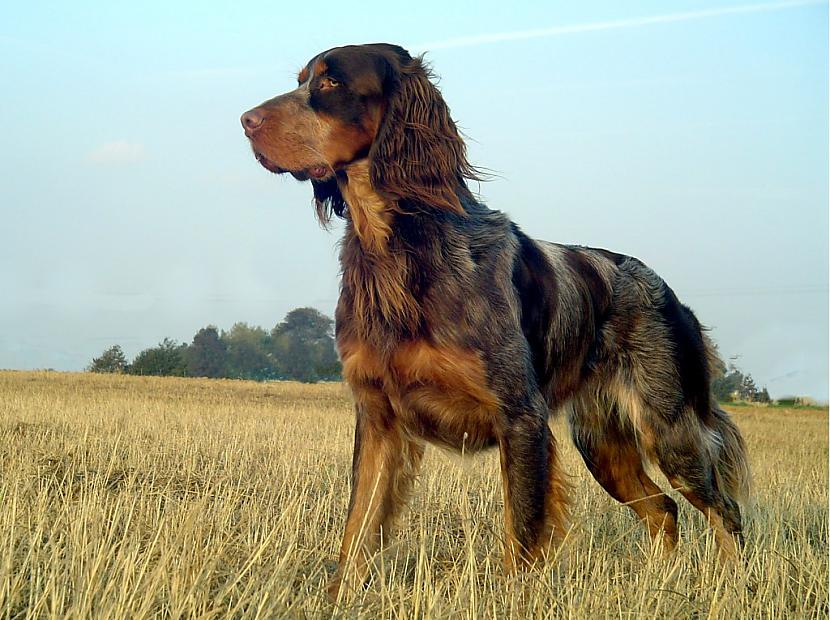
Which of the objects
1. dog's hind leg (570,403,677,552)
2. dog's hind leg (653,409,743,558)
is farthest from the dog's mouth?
dog's hind leg (653,409,743,558)

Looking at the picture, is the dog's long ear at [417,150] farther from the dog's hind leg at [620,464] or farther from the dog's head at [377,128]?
the dog's hind leg at [620,464]

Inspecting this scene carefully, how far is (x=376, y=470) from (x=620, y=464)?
195cm

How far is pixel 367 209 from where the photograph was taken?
4.09 metres

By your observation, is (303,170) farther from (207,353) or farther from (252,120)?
(207,353)

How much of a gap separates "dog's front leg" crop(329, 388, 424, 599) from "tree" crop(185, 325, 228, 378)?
4980 cm

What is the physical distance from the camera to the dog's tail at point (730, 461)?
5.46 m

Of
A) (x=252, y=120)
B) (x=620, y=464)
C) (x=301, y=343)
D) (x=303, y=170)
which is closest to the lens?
(x=252, y=120)

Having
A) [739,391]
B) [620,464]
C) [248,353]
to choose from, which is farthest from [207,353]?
[620,464]

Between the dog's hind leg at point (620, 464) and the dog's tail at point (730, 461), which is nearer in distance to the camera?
the dog's hind leg at point (620, 464)

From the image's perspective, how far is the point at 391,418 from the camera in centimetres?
416

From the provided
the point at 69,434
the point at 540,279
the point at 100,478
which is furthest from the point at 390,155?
the point at 69,434

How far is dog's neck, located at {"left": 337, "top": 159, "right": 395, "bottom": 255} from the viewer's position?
407 centimetres

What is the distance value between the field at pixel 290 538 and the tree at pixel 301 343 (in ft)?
131

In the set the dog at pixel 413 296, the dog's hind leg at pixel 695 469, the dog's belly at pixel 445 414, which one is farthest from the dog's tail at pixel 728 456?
the dog's belly at pixel 445 414
